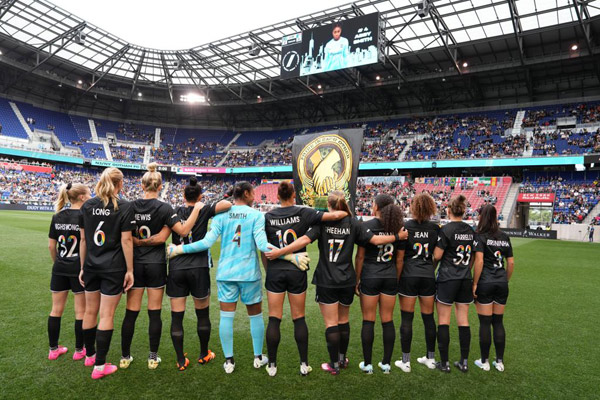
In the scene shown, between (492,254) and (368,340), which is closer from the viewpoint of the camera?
(368,340)

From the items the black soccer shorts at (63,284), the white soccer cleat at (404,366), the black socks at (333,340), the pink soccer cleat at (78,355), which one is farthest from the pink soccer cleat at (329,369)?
the black soccer shorts at (63,284)

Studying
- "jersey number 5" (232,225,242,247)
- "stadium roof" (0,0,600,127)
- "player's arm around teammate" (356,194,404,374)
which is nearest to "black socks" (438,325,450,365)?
"player's arm around teammate" (356,194,404,374)

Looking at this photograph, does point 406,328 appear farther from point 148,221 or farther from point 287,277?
point 148,221

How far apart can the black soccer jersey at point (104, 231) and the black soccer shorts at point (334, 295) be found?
2.23 m

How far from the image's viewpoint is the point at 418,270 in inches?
161

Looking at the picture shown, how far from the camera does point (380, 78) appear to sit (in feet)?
125

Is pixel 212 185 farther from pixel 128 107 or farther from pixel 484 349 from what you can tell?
pixel 484 349

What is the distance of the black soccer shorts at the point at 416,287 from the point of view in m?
4.07

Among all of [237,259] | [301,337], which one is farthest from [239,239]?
[301,337]

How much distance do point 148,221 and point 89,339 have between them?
1490 mm

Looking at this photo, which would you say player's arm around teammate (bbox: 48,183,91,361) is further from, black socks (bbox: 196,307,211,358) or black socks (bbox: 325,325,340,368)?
black socks (bbox: 325,325,340,368)

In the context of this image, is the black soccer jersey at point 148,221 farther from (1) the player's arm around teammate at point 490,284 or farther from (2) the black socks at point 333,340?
(1) the player's arm around teammate at point 490,284

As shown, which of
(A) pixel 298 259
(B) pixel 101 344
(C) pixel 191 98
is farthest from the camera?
(C) pixel 191 98

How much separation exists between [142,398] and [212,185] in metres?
50.4
